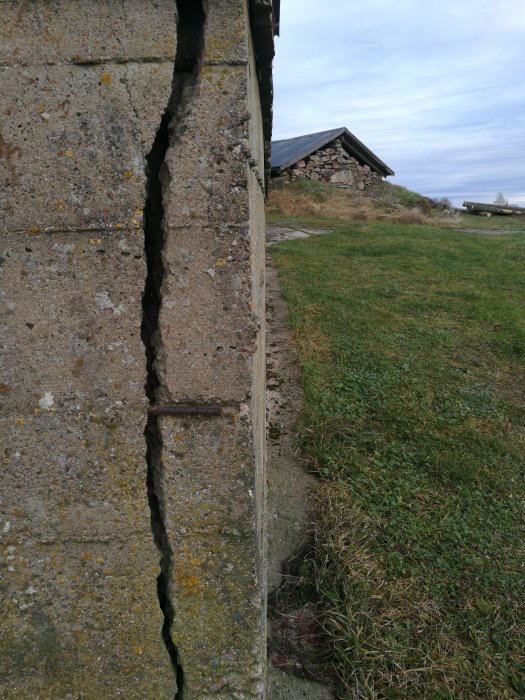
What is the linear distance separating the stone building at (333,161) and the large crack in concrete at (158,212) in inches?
696

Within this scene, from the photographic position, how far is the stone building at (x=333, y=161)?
1948cm

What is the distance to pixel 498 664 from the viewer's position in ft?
7.84

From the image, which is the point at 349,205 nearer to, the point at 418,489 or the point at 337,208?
the point at 337,208

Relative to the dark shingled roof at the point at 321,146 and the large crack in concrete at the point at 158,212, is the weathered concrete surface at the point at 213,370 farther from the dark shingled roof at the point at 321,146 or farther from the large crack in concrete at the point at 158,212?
the dark shingled roof at the point at 321,146

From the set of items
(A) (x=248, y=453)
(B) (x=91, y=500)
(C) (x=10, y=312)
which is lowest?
(B) (x=91, y=500)

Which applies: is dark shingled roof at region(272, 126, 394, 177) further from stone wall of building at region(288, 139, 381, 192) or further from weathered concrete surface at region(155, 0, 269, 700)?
weathered concrete surface at region(155, 0, 269, 700)

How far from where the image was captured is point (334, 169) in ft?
66.3

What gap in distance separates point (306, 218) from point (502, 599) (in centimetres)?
1525

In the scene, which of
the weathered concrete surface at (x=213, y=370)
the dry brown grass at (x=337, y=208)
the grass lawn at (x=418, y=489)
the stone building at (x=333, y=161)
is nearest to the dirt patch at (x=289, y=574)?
the grass lawn at (x=418, y=489)

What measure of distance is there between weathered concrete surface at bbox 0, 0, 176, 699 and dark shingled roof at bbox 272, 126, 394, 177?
17.5 metres

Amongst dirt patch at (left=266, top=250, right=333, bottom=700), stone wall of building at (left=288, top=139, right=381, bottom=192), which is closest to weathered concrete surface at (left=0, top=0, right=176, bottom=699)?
dirt patch at (left=266, top=250, right=333, bottom=700)

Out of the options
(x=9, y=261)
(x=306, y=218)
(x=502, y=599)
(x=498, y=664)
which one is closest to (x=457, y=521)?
(x=502, y=599)

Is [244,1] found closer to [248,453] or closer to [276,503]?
[248,453]

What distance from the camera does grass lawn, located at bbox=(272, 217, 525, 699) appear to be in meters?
2.41
